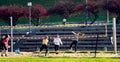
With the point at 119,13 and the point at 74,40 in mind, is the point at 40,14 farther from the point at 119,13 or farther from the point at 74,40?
the point at 74,40

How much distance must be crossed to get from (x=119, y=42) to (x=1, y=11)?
25.5 meters

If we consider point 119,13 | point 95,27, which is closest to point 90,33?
point 95,27

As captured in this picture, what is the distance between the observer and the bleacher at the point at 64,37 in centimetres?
5625

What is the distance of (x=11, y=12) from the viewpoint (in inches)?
2992

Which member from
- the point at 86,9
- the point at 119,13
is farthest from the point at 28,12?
the point at 119,13

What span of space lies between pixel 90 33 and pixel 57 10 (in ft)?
64.7

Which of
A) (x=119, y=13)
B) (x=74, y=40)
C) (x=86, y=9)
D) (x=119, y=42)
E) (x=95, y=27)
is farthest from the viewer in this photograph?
(x=86, y=9)

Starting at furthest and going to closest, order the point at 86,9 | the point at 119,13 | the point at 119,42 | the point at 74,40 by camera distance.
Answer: the point at 86,9, the point at 119,13, the point at 119,42, the point at 74,40

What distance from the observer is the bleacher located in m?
56.2

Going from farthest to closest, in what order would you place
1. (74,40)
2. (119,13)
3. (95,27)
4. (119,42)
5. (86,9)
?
(86,9) < (119,13) < (95,27) < (119,42) < (74,40)

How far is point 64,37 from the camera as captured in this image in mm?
55250

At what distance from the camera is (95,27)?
6103 cm

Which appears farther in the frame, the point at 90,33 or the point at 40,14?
the point at 40,14

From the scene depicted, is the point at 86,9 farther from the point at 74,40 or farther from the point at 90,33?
the point at 74,40
